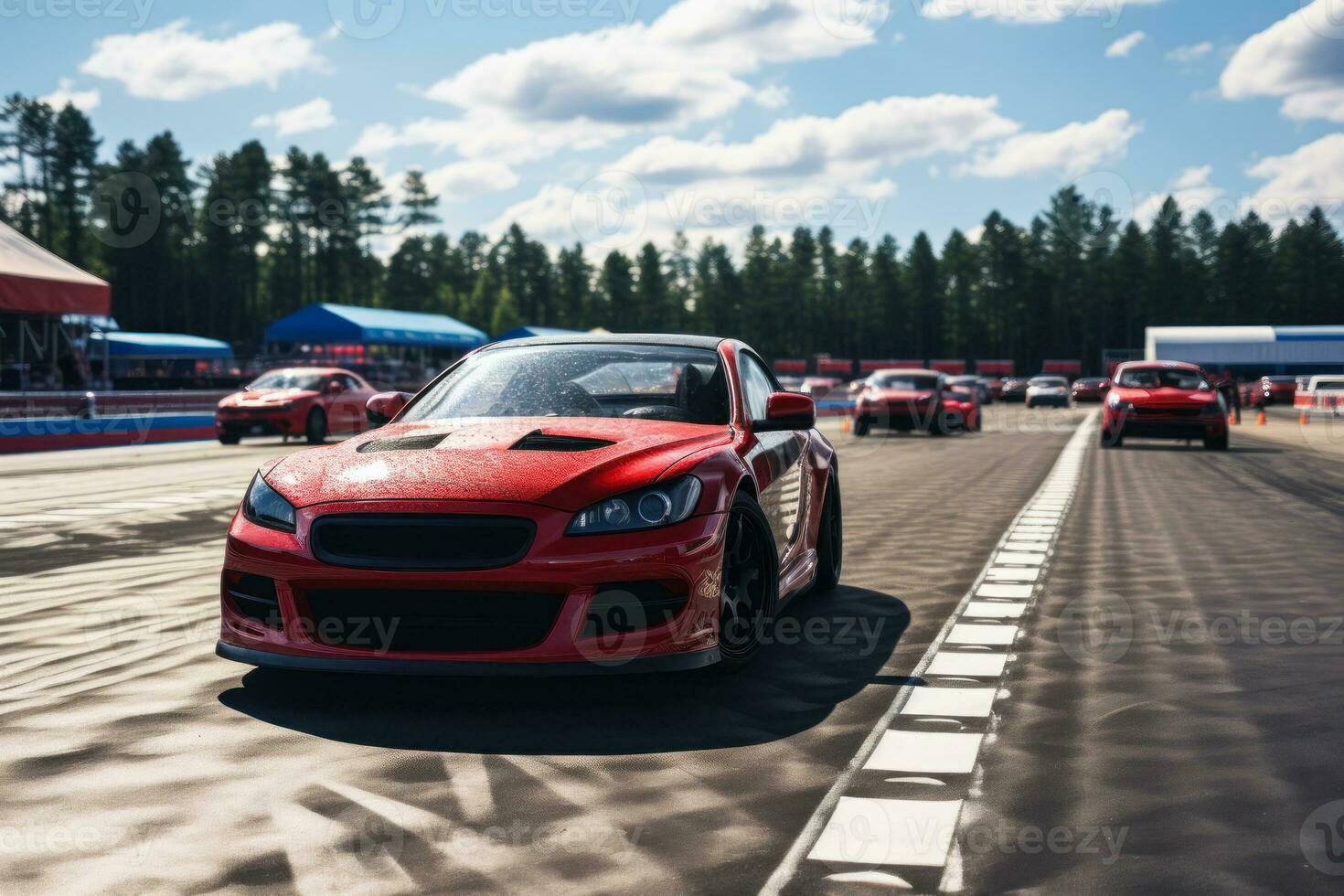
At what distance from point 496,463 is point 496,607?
61 cm

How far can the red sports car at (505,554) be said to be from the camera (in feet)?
15.4

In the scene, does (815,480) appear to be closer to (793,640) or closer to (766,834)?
(793,640)

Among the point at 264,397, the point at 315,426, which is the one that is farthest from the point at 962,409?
the point at 264,397

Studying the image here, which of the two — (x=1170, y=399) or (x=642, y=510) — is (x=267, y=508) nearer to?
(x=642, y=510)

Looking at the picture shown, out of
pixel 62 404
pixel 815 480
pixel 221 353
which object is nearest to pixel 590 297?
pixel 221 353

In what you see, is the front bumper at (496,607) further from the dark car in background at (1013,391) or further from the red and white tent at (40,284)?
the dark car in background at (1013,391)

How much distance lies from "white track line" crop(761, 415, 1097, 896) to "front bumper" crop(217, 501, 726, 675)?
0.83 m

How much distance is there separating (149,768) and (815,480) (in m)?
4.03

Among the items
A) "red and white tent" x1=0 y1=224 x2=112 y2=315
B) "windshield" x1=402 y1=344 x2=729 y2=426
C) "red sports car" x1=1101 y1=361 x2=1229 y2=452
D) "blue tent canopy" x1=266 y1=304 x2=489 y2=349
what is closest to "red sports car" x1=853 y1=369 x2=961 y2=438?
"red sports car" x1=1101 y1=361 x2=1229 y2=452

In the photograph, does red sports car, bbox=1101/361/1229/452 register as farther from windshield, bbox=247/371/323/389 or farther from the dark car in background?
the dark car in background

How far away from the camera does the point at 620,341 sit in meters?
6.70

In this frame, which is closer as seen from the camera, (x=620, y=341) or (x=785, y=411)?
(x=785, y=411)

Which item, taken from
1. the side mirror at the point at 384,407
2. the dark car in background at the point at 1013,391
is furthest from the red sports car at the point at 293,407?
the dark car in background at the point at 1013,391

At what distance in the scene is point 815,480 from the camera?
736 centimetres
